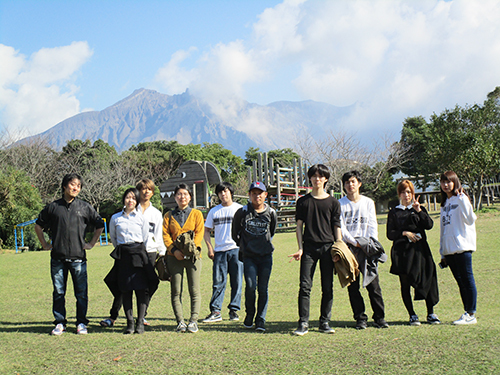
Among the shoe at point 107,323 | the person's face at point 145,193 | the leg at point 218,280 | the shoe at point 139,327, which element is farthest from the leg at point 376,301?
the shoe at point 107,323

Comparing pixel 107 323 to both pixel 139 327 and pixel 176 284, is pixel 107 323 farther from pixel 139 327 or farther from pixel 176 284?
pixel 176 284

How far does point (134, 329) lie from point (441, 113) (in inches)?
1112

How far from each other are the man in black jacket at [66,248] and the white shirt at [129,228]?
0.44 meters

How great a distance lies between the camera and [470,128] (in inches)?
1084

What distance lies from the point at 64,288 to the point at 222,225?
2.09 metres

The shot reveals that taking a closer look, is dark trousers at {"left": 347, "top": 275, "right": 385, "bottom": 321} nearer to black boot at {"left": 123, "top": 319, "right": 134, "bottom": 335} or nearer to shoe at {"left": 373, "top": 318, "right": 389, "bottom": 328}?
shoe at {"left": 373, "top": 318, "right": 389, "bottom": 328}

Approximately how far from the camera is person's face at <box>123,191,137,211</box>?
5.30 meters

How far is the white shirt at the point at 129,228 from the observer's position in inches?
207

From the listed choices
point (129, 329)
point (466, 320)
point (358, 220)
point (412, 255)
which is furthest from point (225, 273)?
point (466, 320)

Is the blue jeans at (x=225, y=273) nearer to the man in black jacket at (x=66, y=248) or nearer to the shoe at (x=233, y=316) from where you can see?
the shoe at (x=233, y=316)

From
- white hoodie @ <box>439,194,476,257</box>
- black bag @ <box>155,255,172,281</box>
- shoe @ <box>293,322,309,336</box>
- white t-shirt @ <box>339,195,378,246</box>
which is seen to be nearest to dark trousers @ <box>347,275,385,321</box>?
white t-shirt @ <box>339,195,378,246</box>

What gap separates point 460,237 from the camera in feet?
16.6

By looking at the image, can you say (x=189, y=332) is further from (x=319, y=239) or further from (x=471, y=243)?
(x=471, y=243)

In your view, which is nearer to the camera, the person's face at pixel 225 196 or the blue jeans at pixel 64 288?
the blue jeans at pixel 64 288
